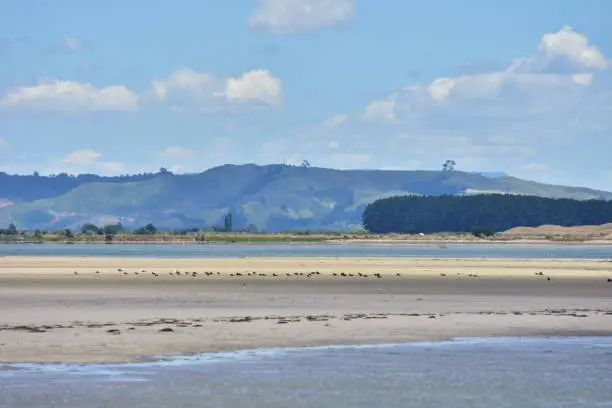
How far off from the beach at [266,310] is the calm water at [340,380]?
1.87 metres

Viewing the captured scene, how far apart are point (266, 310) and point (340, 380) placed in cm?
1554

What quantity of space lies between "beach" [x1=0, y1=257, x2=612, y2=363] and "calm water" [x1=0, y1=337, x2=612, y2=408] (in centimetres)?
187

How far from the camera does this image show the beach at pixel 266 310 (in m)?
29.1

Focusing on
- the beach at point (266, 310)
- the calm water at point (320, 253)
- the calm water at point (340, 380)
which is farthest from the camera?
the calm water at point (320, 253)

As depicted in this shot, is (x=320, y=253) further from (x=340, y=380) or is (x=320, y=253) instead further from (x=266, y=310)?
(x=340, y=380)

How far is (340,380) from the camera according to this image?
2342cm

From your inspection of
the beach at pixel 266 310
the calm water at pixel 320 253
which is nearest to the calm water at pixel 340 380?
the beach at pixel 266 310

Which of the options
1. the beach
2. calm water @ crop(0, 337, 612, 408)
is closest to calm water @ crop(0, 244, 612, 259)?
the beach

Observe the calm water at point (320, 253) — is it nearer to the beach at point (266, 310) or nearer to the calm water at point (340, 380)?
the beach at point (266, 310)

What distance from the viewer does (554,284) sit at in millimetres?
57625

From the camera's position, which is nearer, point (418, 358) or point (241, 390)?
point (241, 390)

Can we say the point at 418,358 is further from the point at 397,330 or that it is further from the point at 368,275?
the point at 368,275

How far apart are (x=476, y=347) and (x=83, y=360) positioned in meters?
9.24

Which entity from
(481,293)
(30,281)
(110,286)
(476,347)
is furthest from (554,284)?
(476,347)
